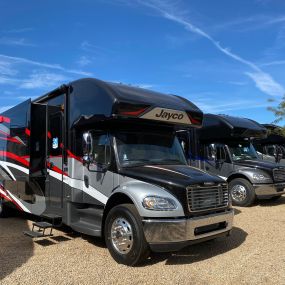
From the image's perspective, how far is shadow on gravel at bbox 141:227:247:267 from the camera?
629 centimetres

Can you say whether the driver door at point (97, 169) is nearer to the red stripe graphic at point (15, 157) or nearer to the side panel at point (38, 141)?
the side panel at point (38, 141)

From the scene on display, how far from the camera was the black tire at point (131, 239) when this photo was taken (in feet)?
19.1

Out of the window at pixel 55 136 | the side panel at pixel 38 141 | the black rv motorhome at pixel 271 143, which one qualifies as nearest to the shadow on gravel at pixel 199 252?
the window at pixel 55 136

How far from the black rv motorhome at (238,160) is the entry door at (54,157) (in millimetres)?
4796

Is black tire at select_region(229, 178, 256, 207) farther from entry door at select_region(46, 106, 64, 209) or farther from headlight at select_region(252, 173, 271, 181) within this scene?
entry door at select_region(46, 106, 64, 209)

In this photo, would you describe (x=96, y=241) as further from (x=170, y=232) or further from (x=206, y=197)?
(x=206, y=197)

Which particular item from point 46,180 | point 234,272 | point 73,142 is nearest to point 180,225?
point 234,272

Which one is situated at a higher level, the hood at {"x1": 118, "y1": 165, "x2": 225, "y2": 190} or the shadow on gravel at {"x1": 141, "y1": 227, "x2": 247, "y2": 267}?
the hood at {"x1": 118, "y1": 165, "x2": 225, "y2": 190}

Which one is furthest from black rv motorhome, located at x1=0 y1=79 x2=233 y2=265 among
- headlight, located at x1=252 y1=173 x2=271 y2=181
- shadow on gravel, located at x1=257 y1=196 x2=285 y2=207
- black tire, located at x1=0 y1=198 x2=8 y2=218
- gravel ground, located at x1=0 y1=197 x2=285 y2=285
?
shadow on gravel, located at x1=257 y1=196 x2=285 y2=207

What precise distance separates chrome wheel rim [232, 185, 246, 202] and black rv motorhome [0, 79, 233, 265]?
5062 mm

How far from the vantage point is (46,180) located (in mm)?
8508

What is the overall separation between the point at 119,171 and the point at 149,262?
5.14ft

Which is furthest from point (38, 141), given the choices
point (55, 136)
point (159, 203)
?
point (159, 203)

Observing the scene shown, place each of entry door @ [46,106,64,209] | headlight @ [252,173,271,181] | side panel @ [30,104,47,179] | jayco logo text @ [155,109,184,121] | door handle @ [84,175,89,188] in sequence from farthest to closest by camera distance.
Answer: headlight @ [252,173,271,181], side panel @ [30,104,47,179], entry door @ [46,106,64,209], door handle @ [84,175,89,188], jayco logo text @ [155,109,184,121]
